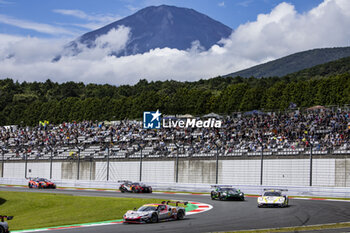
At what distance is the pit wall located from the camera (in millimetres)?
40719

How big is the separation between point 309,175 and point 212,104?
5743cm

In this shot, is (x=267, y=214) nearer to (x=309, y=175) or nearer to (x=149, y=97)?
(x=309, y=175)

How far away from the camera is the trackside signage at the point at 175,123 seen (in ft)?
189

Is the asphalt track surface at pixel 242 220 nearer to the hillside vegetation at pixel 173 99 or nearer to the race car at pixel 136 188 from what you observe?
the race car at pixel 136 188

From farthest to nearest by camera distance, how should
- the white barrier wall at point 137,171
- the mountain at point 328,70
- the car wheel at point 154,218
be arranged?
the mountain at point 328,70 < the white barrier wall at point 137,171 < the car wheel at point 154,218

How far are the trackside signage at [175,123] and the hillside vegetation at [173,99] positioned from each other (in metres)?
30.2

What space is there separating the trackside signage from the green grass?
77.4ft

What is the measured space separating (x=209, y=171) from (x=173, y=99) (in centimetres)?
5645

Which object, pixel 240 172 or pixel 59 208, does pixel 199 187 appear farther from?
pixel 59 208

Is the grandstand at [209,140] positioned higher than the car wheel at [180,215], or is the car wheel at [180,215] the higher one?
the grandstand at [209,140]

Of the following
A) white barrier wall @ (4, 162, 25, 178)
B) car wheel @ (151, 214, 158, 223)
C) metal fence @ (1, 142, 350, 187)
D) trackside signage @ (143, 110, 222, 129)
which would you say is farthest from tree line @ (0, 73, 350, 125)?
car wheel @ (151, 214, 158, 223)

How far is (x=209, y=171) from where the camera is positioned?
49281 millimetres

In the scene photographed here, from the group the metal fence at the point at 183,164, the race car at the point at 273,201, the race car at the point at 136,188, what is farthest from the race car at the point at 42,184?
the race car at the point at 273,201

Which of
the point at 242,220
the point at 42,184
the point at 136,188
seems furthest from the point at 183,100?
the point at 242,220
